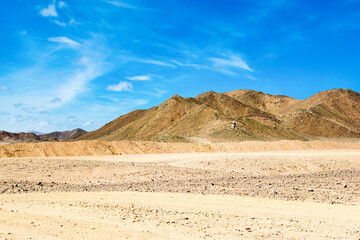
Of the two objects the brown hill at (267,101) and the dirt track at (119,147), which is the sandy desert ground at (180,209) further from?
the brown hill at (267,101)

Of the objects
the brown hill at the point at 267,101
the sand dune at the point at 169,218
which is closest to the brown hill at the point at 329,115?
the brown hill at the point at 267,101

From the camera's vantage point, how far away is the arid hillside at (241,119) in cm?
6341

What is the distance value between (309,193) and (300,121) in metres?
92.5

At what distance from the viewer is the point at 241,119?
68875 millimetres

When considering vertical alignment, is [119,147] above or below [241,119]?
below

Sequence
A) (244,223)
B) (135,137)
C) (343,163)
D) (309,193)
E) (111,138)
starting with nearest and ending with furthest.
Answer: (244,223) < (309,193) < (343,163) < (135,137) < (111,138)

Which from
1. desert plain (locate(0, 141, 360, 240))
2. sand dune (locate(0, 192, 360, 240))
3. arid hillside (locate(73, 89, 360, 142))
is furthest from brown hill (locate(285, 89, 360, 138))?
sand dune (locate(0, 192, 360, 240))

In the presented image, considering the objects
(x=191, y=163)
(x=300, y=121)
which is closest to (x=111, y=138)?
(x=300, y=121)

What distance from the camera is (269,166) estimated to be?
2373 centimetres

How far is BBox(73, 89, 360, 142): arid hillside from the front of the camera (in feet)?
208

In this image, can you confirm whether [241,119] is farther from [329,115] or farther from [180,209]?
[180,209]

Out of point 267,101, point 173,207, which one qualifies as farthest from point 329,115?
point 173,207

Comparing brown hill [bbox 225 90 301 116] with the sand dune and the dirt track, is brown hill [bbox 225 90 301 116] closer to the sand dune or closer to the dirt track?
the dirt track

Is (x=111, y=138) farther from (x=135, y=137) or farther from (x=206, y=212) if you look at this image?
(x=206, y=212)
